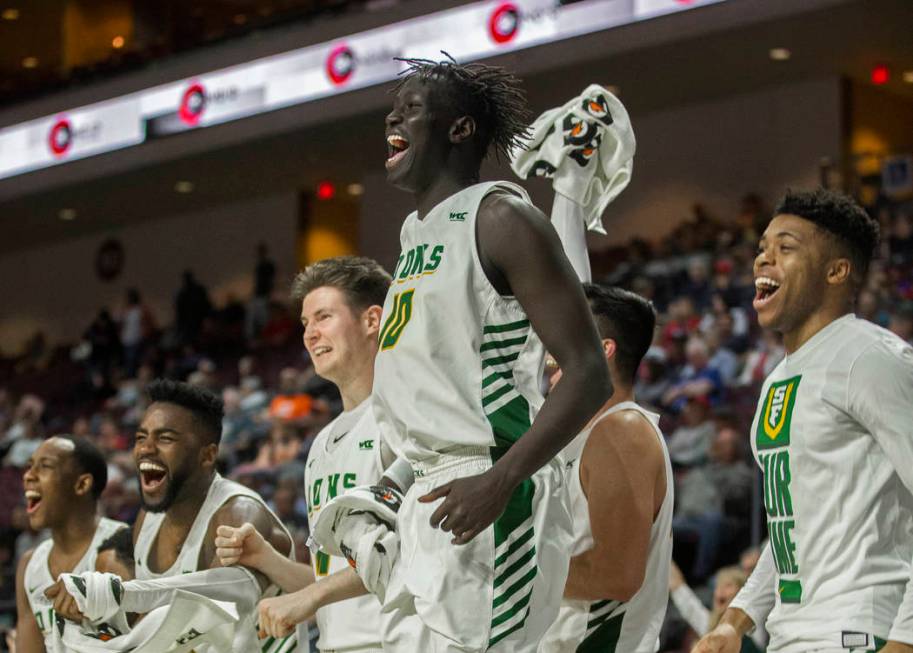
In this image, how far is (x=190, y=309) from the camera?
2036 centimetres

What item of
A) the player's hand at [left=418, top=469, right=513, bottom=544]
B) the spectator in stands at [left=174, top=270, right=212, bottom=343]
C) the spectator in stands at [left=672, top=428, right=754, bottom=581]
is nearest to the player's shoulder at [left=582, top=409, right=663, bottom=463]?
the player's hand at [left=418, top=469, right=513, bottom=544]

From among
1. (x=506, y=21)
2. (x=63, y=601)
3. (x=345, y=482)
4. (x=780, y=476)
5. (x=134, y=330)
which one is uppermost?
(x=506, y=21)

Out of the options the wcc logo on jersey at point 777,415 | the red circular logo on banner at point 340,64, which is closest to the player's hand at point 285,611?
the wcc logo on jersey at point 777,415

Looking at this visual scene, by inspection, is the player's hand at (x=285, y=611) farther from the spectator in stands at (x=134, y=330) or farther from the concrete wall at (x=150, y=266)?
the concrete wall at (x=150, y=266)

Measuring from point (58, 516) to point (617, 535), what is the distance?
2.41 meters

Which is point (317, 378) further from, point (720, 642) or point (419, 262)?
point (419, 262)

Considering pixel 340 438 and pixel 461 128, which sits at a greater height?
pixel 461 128

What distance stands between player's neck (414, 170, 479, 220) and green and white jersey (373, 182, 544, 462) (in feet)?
0.19

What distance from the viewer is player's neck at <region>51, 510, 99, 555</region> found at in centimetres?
500

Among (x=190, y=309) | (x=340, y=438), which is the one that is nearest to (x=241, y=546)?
(x=340, y=438)

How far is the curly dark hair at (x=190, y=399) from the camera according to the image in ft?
14.3

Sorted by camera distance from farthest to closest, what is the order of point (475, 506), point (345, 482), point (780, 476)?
1. point (345, 482)
2. point (780, 476)
3. point (475, 506)

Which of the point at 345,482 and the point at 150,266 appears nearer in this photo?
the point at 345,482

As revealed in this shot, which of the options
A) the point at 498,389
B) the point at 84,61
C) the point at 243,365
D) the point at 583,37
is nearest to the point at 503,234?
the point at 498,389
